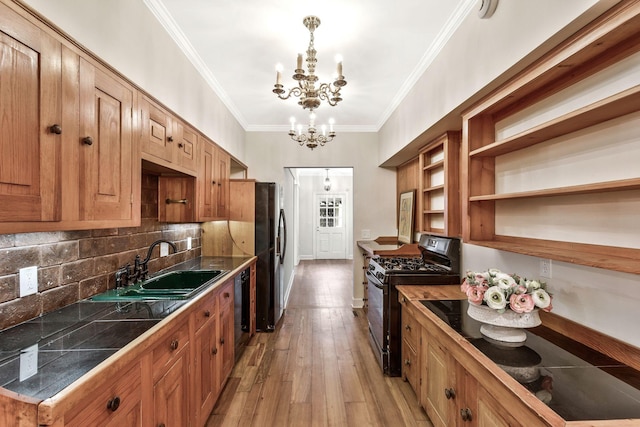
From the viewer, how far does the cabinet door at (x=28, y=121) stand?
0.99 metres

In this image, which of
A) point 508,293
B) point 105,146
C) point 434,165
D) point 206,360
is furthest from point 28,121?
point 434,165

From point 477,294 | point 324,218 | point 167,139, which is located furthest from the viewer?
point 324,218

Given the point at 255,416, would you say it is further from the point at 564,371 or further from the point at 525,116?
the point at 525,116

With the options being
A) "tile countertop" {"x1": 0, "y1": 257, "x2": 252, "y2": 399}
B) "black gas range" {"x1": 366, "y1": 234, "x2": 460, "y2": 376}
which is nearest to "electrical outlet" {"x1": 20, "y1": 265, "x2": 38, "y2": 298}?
"tile countertop" {"x1": 0, "y1": 257, "x2": 252, "y2": 399}

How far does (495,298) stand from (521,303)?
0.10 m

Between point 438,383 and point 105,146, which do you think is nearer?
point 105,146

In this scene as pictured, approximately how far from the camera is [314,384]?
Result: 2.54 m

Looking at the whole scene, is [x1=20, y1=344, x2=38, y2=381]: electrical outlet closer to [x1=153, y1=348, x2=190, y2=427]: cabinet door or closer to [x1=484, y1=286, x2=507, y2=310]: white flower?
[x1=153, y1=348, x2=190, y2=427]: cabinet door

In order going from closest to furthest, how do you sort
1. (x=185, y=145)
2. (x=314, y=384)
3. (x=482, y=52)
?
(x=482, y=52)
(x=185, y=145)
(x=314, y=384)

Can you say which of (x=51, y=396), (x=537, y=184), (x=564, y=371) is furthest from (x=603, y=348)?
(x=51, y=396)

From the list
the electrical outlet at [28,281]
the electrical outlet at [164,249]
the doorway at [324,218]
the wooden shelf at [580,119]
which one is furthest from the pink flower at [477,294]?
the doorway at [324,218]

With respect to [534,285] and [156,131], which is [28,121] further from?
[534,285]

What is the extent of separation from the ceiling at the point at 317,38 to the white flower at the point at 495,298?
1667 millimetres

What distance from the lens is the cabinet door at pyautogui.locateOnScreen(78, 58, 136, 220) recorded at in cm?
133
